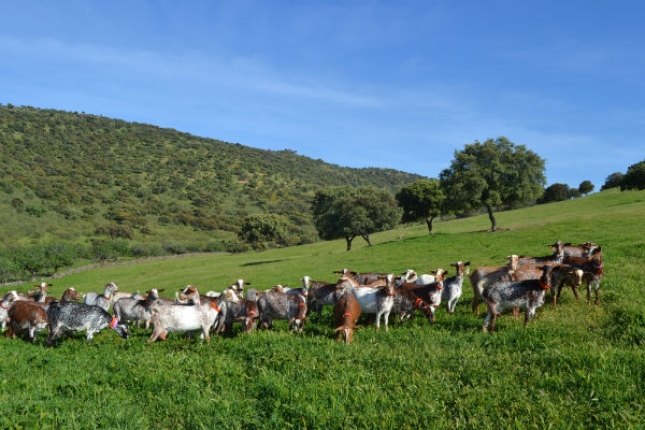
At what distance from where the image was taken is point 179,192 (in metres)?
130

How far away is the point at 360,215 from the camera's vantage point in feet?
180

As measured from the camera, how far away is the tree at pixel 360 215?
54906 mm

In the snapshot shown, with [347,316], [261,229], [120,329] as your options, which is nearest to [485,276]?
[347,316]

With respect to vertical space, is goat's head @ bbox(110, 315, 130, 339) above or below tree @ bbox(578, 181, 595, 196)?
below

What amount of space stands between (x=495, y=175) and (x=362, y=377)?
A: 1692 inches

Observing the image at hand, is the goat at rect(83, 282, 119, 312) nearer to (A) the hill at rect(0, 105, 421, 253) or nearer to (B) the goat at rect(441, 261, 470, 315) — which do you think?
(B) the goat at rect(441, 261, 470, 315)

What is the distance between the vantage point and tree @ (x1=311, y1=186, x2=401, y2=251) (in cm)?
5491

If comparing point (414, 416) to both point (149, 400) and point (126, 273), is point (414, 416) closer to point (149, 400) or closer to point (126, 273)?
point (149, 400)

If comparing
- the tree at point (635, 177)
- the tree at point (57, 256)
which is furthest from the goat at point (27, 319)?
the tree at point (635, 177)

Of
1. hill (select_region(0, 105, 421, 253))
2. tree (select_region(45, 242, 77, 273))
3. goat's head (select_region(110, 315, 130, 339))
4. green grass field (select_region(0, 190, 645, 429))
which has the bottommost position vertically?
green grass field (select_region(0, 190, 645, 429))

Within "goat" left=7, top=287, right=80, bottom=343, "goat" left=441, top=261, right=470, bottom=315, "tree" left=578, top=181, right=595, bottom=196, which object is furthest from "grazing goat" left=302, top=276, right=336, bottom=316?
"tree" left=578, top=181, right=595, bottom=196

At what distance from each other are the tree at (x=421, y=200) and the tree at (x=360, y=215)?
6.72 ft

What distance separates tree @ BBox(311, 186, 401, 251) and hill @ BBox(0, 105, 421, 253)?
42.0 meters

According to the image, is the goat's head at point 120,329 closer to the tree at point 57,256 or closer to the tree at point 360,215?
the tree at point 360,215
